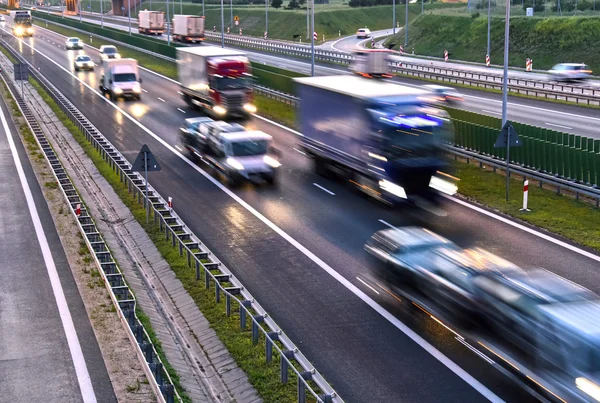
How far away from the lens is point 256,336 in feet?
58.2

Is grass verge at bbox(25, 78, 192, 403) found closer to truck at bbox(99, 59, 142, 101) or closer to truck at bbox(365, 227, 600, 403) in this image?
truck at bbox(99, 59, 142, 101)

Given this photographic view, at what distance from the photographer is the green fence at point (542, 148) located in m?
29.7

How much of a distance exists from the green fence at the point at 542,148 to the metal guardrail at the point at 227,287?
523 inches

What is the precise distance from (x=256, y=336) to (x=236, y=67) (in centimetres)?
3110

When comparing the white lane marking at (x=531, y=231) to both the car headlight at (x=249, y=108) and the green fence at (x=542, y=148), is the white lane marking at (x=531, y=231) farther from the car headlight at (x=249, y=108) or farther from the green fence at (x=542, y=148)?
the car headlight at (x=249, y=108)

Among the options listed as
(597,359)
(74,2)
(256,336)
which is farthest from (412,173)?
(74,2)

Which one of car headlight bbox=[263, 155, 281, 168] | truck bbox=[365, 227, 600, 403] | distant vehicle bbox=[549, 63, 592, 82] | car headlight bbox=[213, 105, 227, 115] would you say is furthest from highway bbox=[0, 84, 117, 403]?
distant vehicle bbox=[549, 63, 592, 82]

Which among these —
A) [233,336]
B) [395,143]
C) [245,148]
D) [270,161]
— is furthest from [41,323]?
[270,161]

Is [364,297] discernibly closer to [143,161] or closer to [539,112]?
[143,161]

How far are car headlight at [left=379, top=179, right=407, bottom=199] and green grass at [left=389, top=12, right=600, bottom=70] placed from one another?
48.8m

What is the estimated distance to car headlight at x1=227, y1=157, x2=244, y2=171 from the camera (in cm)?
3184

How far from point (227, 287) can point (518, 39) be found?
67.1 metres

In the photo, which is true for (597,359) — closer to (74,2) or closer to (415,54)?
(415,54)

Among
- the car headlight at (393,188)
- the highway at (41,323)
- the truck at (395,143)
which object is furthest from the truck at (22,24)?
the car headlight at (393,188)
